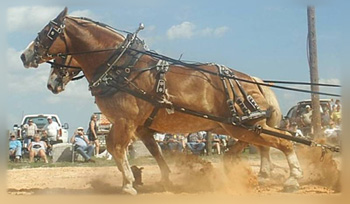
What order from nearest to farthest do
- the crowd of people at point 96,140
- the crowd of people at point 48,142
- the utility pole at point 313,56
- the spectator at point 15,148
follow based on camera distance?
the utility pole at point 313,56
the spectator at point 15,148
the crowd of people at point 96,140
the crowd of people at point 48,142

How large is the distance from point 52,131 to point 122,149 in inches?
38.4

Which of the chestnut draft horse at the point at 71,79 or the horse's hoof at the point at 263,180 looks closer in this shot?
the chestnut draft horse at the point at 71,79

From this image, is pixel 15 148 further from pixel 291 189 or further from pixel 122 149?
pixel 291 189

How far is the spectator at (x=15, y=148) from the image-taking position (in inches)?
229

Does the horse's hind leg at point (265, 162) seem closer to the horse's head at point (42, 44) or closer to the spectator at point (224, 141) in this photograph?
the spectator at point (224, 141)

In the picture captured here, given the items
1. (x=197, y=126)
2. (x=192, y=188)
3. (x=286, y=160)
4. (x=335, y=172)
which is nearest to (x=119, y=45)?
(x=197, y=126)

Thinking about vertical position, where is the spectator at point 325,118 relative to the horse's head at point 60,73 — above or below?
below

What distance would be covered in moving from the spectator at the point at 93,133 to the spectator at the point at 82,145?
0.21ft

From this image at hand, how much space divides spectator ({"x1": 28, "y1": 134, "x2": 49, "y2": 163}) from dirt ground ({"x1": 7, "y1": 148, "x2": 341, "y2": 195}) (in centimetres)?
17

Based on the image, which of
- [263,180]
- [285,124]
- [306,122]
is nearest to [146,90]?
[285,124]

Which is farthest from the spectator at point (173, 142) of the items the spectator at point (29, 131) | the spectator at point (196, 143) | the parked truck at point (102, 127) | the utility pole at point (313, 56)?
the utility pole at point (313, 56)

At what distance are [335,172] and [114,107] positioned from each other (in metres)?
2.35

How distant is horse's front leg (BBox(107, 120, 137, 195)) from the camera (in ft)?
19.3

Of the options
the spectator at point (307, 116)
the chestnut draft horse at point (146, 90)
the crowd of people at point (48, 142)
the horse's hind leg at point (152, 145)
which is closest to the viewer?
the chestnut draft horse at point (146, 90)
